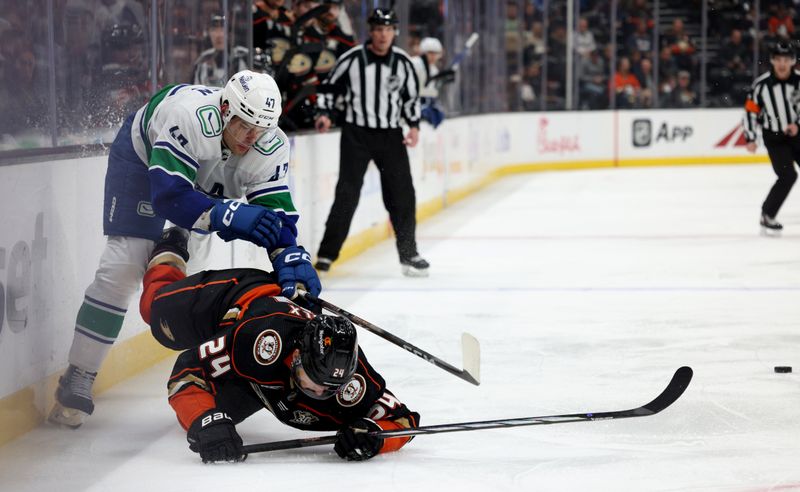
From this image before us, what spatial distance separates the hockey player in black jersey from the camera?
3027 mm

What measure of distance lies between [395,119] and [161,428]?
3716 millimetres

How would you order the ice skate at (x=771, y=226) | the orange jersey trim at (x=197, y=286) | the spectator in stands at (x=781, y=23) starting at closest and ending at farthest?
the orange jersey trim at (x=197, y=286), the ice skate at (x=771, y=226), the spectator in stands at (x=781, y=23)

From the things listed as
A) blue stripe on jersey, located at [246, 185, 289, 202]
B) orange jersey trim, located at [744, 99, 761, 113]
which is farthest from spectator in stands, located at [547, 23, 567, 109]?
blue stripe on jersey, located at [246, 185, 289, 202]

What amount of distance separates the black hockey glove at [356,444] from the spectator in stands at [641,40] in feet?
51.4

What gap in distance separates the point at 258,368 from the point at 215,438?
0.68 ft

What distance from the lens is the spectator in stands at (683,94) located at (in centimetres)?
1773

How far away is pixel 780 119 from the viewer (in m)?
8.59

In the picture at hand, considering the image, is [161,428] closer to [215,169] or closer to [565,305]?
[215,169]

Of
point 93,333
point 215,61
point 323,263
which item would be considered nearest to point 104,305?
point 93,333

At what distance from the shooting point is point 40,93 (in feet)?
12.5

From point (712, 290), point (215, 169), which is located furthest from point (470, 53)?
point (215, 169)

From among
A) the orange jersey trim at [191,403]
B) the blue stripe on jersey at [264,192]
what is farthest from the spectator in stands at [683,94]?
the orange jersey trim at [191,403]

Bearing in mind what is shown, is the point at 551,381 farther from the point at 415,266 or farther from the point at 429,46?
the point at 429,46

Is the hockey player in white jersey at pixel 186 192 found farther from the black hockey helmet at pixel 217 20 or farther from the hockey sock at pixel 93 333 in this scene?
the black hockey helmet at pixel 217 20
